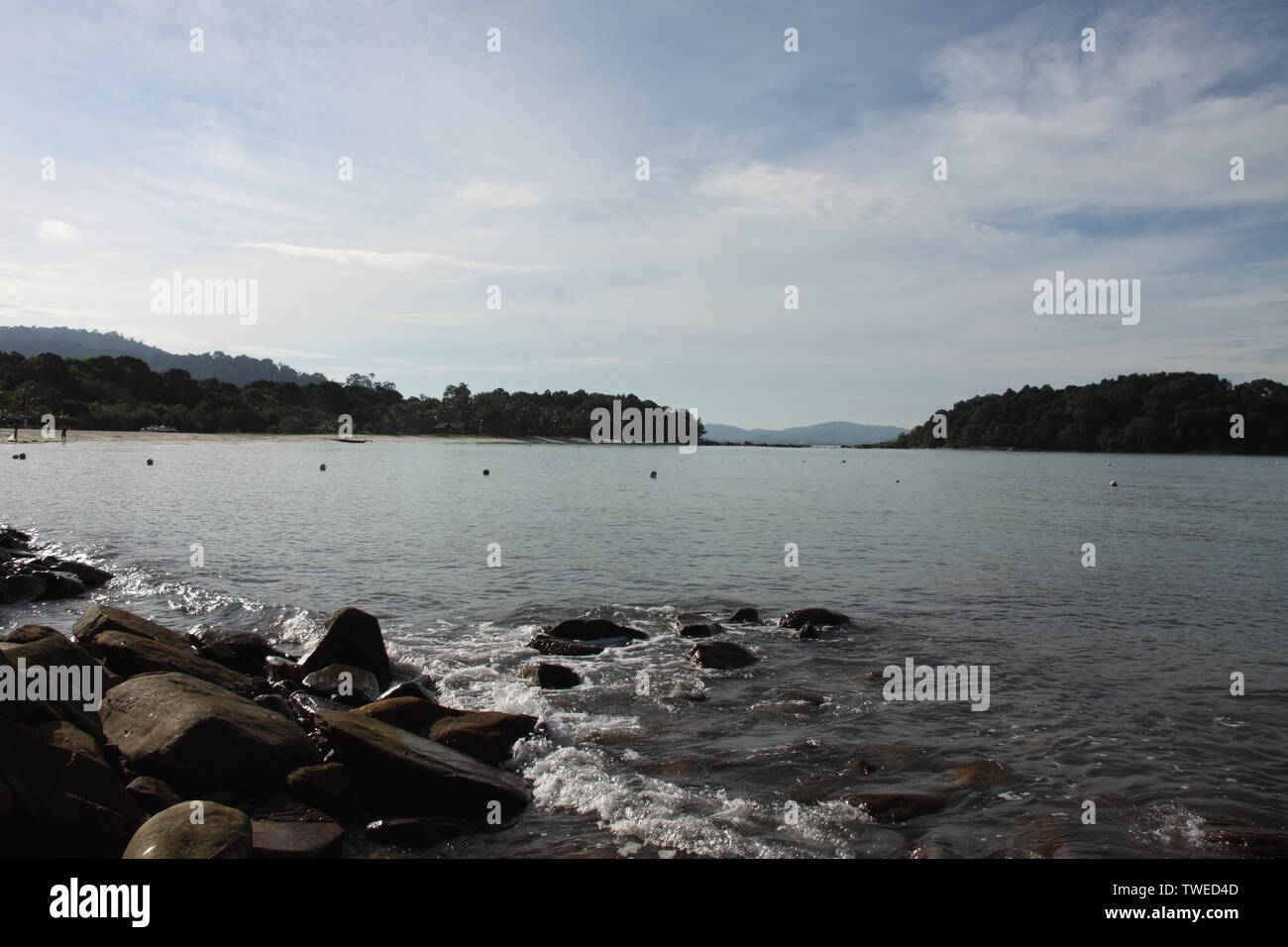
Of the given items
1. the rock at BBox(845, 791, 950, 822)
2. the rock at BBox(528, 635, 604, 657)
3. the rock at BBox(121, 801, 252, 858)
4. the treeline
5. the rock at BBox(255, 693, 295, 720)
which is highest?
the treeline

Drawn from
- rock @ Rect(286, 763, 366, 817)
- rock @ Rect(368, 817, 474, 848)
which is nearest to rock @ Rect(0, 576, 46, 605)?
rock @ Rect(286, 763, 366, 817)

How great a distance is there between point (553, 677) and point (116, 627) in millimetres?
7821

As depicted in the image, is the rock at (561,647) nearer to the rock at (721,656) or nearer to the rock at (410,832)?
the rock at (721,656)

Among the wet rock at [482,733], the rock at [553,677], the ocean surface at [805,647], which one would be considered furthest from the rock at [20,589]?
the wet rock at [482,733]

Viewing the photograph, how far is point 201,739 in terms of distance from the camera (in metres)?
9.24

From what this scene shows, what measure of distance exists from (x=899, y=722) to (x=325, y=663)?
35.1 ft

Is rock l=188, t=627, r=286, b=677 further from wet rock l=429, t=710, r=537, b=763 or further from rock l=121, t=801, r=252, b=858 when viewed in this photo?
rock l=121, t=801, r=252, b=858

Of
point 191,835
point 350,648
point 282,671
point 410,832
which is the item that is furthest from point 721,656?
point 191,835

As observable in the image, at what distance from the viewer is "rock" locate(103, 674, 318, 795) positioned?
9.12 meters

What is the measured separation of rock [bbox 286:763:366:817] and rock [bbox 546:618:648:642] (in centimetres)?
912

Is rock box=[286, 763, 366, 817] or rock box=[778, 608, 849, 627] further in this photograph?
rock box=[778, 608, 849, 627]

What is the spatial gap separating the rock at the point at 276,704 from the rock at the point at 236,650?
2.94m

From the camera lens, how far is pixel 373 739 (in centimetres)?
984

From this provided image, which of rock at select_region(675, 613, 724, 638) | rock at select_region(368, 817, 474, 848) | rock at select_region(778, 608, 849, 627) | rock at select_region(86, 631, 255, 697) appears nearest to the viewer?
rock at select_region(368, 817, 474, 848)
